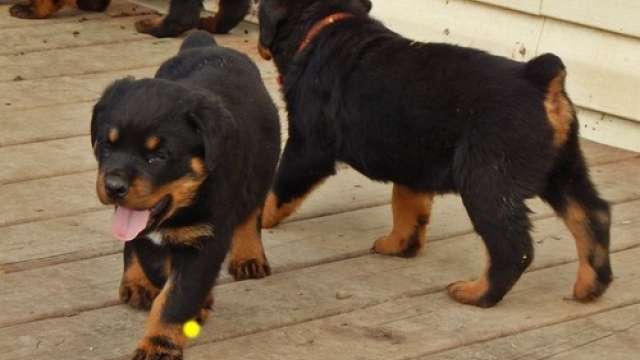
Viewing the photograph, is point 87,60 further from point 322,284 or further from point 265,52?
point 322,284

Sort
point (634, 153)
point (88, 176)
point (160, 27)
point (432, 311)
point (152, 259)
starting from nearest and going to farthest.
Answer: point (152, 259)
point (432, 311)
point (88, 176)
point (634, 153)
point (160, 27)

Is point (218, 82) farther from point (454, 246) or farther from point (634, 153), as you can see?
point (634, 153)

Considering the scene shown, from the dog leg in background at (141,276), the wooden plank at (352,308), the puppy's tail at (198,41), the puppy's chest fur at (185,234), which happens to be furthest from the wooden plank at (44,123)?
the puppy's chest fur at (185,234)

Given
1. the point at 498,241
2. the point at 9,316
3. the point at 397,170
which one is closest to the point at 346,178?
the point at 397,170

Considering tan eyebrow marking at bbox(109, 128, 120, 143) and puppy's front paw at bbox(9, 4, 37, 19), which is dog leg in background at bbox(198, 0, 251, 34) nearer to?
puppy's front paw at bbox(9, 4, 37, 19)

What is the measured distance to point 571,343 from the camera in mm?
4113

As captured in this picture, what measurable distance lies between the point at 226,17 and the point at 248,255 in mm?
3412

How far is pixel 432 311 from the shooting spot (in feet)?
14.2

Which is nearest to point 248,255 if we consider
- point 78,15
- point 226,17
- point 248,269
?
point 248,269

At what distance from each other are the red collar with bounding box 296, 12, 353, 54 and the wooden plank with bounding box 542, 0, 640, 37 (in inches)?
61.8

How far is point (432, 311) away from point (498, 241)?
0.33 meters

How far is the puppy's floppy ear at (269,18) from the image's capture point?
5.13 m

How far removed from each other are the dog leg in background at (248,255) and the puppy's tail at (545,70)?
3.38ft

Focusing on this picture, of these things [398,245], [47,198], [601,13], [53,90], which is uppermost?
[601,13]
